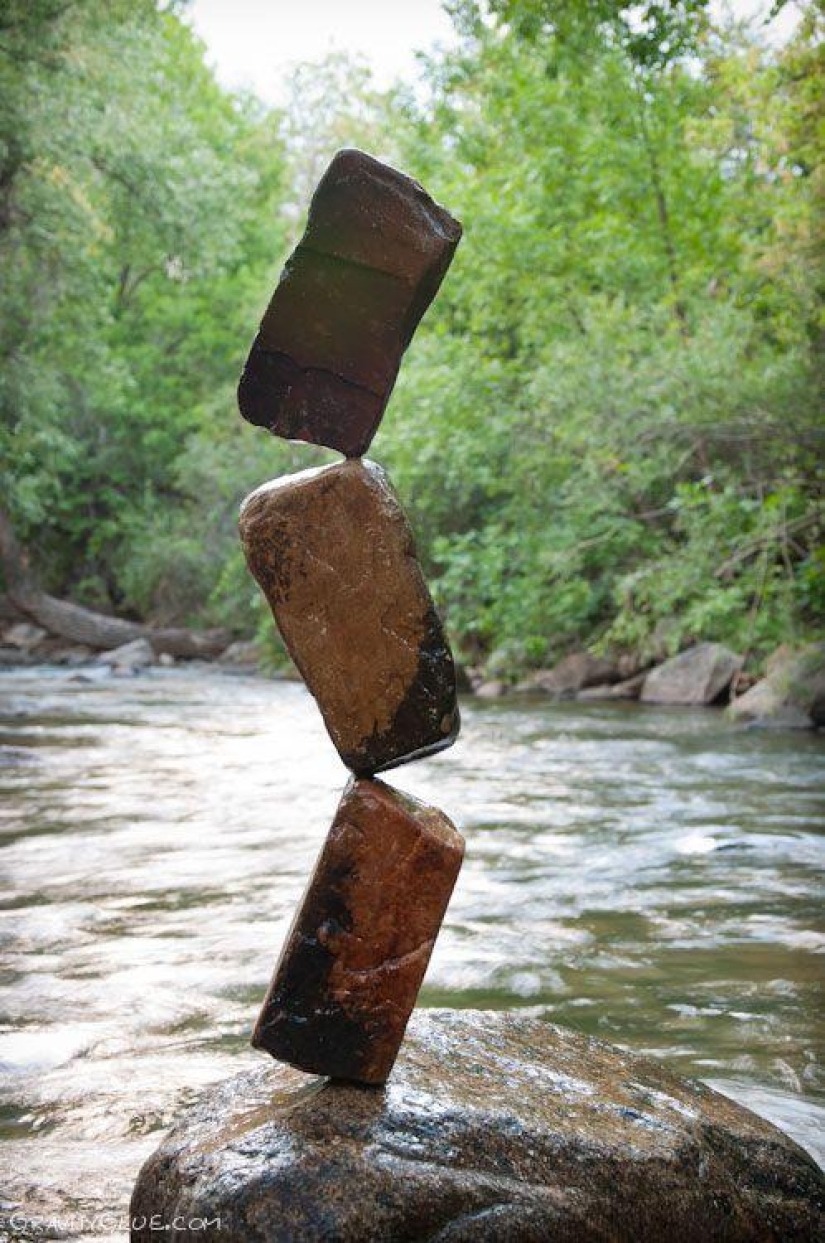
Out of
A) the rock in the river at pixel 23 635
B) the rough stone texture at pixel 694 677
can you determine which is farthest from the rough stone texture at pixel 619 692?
the rock in the river at pixel 23 635

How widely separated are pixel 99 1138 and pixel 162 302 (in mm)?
34125

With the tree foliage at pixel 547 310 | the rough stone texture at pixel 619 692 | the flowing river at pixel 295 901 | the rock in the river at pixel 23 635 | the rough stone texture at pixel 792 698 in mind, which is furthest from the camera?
the rock in the river at pixel 23 635

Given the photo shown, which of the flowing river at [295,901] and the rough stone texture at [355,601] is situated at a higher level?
the rough stone texture at [355,601]

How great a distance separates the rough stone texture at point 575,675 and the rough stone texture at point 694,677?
1.27 m

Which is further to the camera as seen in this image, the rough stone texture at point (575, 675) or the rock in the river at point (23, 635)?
the rock in the river at point (23, 635)

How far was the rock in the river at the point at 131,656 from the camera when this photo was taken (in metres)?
28.1

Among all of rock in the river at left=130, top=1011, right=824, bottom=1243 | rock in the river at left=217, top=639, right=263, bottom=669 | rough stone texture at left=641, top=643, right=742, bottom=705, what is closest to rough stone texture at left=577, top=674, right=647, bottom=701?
rough stone texture at left=641, top=643, right=742, bottom=705

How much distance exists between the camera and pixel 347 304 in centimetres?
327

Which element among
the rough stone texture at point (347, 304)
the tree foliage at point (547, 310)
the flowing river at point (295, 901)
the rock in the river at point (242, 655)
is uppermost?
the tree foliage at point (547, 310)

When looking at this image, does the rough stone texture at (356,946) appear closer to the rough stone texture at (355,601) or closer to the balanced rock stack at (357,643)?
the balanced rock stack at (357,643)

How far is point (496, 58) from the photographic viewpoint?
80.9 feet

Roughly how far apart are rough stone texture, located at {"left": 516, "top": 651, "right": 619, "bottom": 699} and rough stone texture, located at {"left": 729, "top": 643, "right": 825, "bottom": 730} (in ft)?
15.5

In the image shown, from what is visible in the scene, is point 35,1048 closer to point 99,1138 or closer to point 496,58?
point 99,1138

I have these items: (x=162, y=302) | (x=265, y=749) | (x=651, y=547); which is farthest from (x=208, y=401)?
(x=265, y=749)
